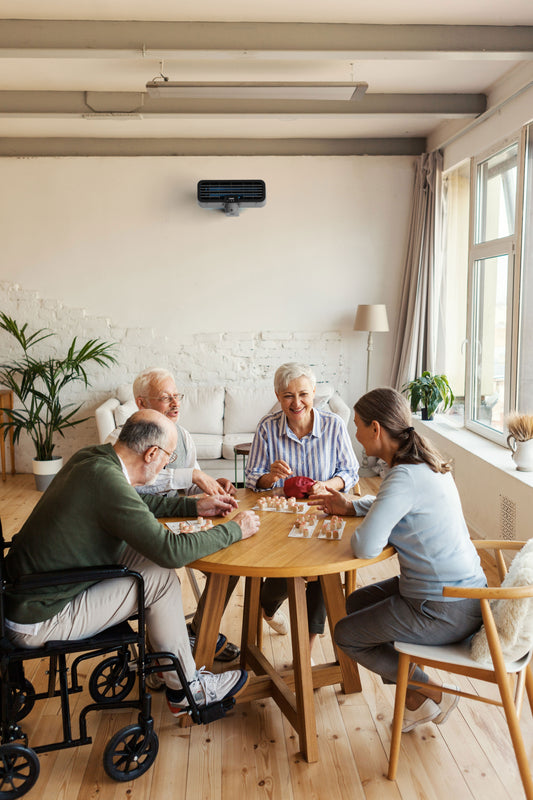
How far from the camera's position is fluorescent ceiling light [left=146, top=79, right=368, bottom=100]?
4.39 metres

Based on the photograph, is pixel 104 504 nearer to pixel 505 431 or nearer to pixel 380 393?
pixel 380 393

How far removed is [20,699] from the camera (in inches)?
88.0

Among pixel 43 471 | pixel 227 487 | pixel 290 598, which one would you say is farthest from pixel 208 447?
pixel 290 598

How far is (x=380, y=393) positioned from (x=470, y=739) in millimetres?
1289

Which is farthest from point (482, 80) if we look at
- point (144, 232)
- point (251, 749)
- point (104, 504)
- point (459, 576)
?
point (251, 749)

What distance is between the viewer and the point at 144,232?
654 cm

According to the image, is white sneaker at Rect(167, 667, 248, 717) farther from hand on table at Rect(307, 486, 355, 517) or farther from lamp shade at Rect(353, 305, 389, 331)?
lamp shade at Rect(353, 305, 389, 331)

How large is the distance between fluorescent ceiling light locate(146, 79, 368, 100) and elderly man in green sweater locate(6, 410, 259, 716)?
294cm

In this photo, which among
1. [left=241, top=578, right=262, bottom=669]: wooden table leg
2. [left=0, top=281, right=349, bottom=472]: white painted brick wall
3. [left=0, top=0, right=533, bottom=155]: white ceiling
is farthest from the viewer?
[left=0, top=281, right=349, bottom=472]: white painted brick wall

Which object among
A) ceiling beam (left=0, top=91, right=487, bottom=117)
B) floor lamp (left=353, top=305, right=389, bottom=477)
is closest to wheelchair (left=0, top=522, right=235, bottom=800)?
ceiling beam (left=0, top=91, right=487, bottom=117)

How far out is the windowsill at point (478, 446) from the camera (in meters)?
4.04

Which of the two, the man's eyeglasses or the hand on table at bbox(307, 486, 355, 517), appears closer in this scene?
the hand on table at bbox(307, 486, 355, 517)

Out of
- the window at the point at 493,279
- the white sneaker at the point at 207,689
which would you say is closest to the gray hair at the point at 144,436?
the white sneaker at the point at 207,689

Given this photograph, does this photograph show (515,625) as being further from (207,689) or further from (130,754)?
(130,754)
